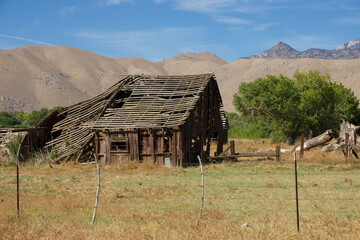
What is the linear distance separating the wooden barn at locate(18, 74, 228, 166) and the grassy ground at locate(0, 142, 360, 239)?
1.74 meters

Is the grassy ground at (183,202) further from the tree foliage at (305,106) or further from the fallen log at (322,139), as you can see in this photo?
the tree foliage at (305,106)

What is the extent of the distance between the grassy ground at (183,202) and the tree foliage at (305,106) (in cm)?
2008

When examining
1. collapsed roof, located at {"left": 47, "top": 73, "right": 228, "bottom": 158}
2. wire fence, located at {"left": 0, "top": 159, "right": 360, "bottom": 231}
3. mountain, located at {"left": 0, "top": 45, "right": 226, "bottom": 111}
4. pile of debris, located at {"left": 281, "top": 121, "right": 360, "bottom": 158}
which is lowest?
wire fence, located at {"left": 0, "top": 159, "right": 360, "bottom": 231}

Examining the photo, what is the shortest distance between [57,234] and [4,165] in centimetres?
1907

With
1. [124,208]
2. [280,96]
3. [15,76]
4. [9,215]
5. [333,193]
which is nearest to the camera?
[9,215]

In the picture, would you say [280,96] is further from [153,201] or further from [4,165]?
[153,201]

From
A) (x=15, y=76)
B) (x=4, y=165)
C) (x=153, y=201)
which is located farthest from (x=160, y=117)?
(x=15, y=76)

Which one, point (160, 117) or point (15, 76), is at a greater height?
point (15, 76)

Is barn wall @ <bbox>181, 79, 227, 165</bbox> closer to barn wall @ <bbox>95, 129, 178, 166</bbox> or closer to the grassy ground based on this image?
barn wall @ <bbox>95, 129, 178, 166</bbox>

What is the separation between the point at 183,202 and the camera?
13.2m

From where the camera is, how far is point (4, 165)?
25.6m

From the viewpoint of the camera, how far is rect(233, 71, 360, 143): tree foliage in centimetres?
4322

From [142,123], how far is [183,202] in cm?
1200

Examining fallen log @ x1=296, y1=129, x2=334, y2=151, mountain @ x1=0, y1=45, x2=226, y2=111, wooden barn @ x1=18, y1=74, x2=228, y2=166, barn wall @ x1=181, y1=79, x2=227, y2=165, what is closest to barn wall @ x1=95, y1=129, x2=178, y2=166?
wooden barn @ x1=18, y1=74, x2=228, y2=166
